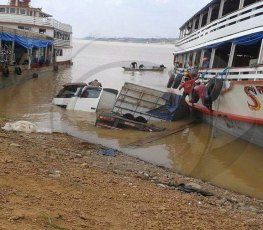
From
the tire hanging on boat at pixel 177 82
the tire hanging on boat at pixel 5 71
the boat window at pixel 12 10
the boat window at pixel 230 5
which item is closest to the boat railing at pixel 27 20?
the boat window at pixel 12 10

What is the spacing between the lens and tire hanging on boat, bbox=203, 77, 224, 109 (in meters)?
13.5

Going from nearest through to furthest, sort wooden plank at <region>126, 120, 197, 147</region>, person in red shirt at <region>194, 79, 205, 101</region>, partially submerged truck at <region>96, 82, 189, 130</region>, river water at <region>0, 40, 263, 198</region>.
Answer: river water at <region>0, 40, 263, 198</region>
wooden plank at <region>126, 120, 197, 147</region>
person in red shirt at <region>194, 79, 205, 101</region>
partially submerged truck at <region>96, 82, 189, 130</region>

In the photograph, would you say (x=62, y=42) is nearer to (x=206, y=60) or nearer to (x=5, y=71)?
(x=5, y=71)

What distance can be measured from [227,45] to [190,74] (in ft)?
9.99

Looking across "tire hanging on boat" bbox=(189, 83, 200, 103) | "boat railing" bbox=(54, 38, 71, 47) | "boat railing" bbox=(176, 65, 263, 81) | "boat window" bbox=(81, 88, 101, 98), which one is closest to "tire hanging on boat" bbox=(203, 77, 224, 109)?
"boat railing" bbox=(176, 65, 263, 81)

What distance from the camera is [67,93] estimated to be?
63.1 ft

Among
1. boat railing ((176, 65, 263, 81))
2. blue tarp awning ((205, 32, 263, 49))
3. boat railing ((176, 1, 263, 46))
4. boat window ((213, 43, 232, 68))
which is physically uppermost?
boat railing ((176, 1, 263, 46))

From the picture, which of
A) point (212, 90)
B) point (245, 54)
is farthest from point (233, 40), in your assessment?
point (245, 54)

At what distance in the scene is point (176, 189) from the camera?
7598 millimetres

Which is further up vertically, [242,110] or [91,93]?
[242,110]

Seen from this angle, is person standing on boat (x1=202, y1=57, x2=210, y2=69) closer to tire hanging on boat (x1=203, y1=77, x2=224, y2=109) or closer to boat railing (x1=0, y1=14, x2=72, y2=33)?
tire hanging on boat (x1=203, y1=77, x2=224, y2=109)

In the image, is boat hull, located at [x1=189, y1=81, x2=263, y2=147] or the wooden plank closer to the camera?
boat hull, located at [x1=189, y1=81, x2=263, y2=147]

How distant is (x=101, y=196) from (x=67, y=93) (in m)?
13.6

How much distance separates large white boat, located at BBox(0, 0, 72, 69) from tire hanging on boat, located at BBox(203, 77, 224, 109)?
55.6 ft
